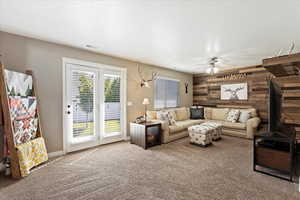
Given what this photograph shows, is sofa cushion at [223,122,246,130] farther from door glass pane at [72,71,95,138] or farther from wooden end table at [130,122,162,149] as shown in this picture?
door glass pane at [72,71,95,138]

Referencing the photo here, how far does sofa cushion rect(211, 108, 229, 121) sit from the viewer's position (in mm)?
5526

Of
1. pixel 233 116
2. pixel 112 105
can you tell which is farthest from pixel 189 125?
pixel 112 105

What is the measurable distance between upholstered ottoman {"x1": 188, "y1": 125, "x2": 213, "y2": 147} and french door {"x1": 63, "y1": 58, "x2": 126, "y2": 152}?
2.01 meters

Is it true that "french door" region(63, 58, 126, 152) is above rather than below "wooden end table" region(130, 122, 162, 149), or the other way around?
above

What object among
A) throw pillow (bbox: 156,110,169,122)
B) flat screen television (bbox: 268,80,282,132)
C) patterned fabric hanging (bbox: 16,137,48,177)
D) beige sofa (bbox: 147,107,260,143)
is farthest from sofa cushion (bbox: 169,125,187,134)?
patterned fabric hanging (bbox: 16,137,48,177)

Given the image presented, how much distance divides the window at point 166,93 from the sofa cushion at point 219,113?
4.97ft

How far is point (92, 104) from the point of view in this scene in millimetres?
3648

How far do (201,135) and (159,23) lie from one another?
2.86 m

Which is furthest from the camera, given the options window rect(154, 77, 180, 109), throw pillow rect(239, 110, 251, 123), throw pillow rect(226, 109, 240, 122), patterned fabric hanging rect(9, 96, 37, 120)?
window rect(154, 77, 180, 109)

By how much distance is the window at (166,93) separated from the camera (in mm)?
5320

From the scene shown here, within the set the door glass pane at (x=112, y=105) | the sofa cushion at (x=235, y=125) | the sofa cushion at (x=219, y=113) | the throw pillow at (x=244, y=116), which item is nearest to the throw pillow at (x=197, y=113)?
the sofa cushion at (x=219, y=113)

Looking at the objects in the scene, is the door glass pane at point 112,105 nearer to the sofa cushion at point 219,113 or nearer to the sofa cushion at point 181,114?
the sofa cushion at point 181,114

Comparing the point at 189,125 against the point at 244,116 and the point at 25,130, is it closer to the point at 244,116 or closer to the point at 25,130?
the point at 244,116

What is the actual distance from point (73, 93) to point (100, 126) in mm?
1071
